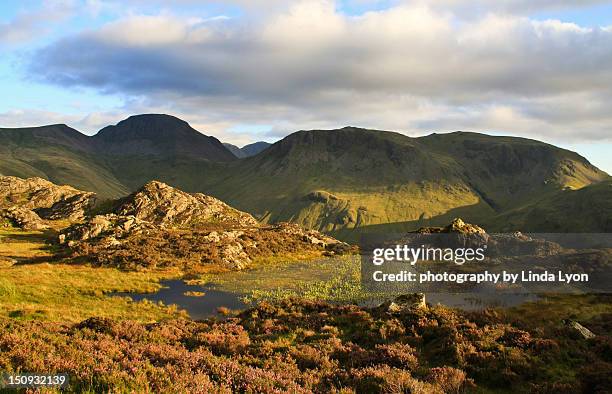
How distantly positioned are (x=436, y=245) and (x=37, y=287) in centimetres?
7369

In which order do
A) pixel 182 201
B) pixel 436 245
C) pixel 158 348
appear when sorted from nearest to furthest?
pixel 158 348 → pixel 436 245 → pixel 182 201

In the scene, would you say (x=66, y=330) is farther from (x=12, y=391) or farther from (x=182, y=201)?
(x=182, y=201)

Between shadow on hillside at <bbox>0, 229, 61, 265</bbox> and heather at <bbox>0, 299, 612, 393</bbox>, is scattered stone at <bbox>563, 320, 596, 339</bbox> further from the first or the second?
shadow on hillside at <bbox>0, 229, 61, 265</bbox>

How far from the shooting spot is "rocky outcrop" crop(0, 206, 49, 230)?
86.2 m

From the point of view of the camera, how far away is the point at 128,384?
1036 cm

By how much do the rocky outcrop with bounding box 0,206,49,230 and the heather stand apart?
256ft

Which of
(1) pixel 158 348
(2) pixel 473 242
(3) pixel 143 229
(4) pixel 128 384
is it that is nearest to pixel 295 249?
(3) pixel 143 229

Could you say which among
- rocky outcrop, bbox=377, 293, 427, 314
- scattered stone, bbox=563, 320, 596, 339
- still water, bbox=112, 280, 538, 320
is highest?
scattered stone, bbox=563, 320, 596, 339

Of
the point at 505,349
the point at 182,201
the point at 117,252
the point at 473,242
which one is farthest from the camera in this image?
the point at 182,201

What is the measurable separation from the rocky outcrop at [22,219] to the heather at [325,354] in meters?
78.2

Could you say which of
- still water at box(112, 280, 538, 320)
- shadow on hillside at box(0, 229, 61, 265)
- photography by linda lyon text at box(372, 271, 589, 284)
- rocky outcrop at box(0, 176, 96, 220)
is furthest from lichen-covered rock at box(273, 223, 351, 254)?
rocky outcrop at box(0, 176, 96, 220)

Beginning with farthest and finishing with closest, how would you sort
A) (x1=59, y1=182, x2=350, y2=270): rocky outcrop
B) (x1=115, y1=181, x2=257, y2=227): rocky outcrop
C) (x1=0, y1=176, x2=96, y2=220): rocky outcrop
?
(x1=0, y1=176, x2=96, y2=220): rocky outcrop
(x1=115, y1=181, x2=257, y2=227): rocky outcrop
(x1=59, y1=182, x2=350, y2=270): rocky outcrop

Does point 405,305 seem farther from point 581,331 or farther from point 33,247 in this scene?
point 33,247

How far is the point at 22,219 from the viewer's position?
8756 centimetres
